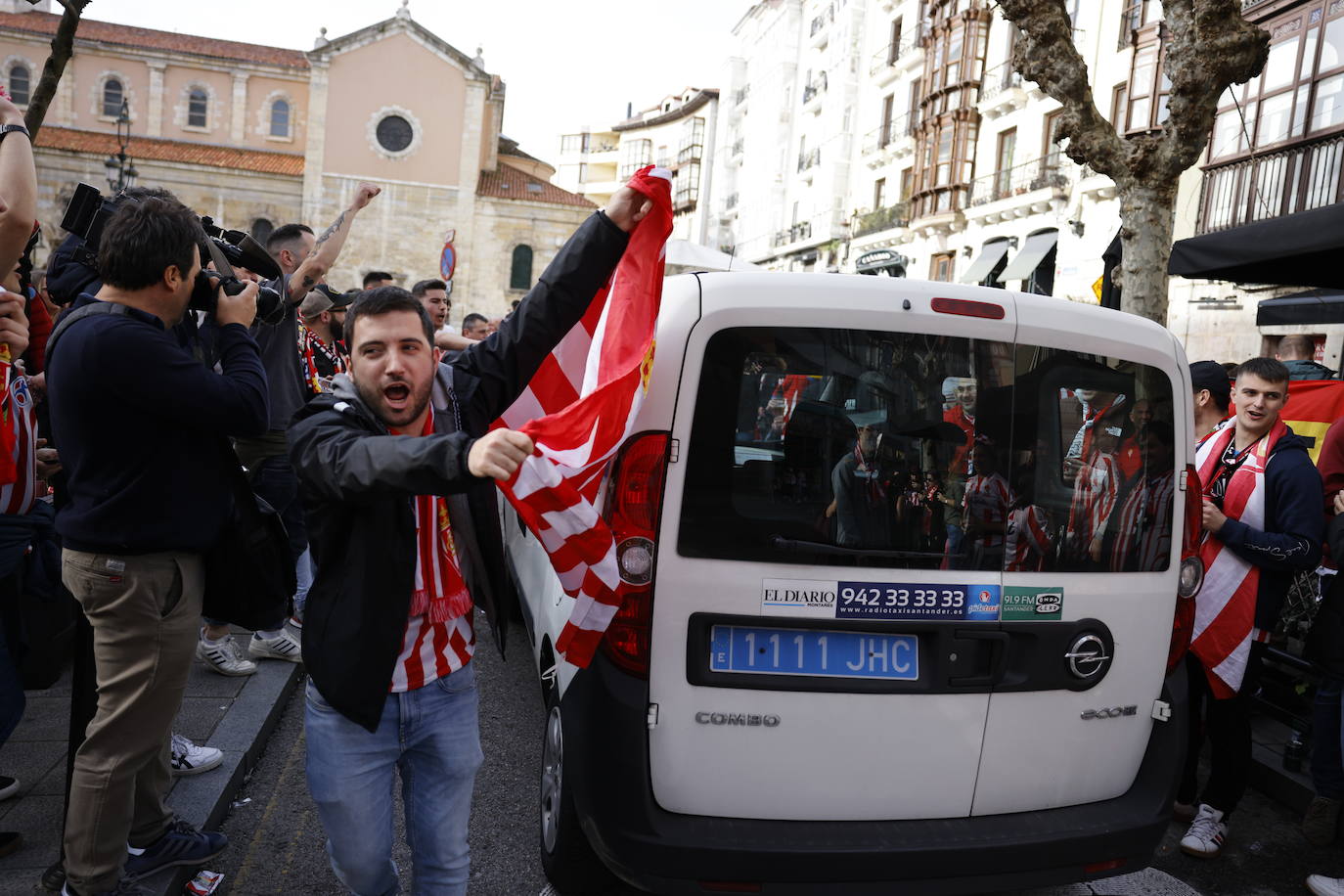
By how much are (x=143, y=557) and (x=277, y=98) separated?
196ft

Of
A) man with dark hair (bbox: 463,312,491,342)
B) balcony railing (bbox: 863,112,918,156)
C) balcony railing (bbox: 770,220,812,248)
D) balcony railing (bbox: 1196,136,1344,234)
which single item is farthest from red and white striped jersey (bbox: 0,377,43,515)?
balcony railing (bbox: 770,220,812,248)

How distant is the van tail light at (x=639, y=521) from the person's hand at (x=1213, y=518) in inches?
104

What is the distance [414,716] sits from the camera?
242 cm

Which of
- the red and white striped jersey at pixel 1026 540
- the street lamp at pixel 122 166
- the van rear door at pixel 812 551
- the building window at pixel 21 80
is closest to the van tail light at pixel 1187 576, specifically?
the red and white striped jersey at pixel 1026 540

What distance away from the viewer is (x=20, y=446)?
124 inches

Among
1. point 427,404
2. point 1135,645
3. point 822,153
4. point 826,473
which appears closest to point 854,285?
point 826,473

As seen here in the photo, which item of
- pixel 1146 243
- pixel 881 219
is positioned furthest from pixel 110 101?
pixel 1146 243

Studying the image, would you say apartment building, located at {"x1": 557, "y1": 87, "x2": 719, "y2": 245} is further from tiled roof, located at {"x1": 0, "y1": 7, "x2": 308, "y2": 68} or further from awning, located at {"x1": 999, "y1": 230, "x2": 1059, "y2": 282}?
awning, located at {"x1": 999, "y1": 230, "x2": 1059, "y2": 282}

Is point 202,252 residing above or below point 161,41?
below

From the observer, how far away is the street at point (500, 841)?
3400 mm

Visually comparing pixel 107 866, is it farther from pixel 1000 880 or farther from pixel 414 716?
pixel 1000 880

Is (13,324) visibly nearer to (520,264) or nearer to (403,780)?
(403,780)

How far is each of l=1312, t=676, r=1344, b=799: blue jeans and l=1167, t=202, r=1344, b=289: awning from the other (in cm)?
271

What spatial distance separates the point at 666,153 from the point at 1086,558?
83.1m
